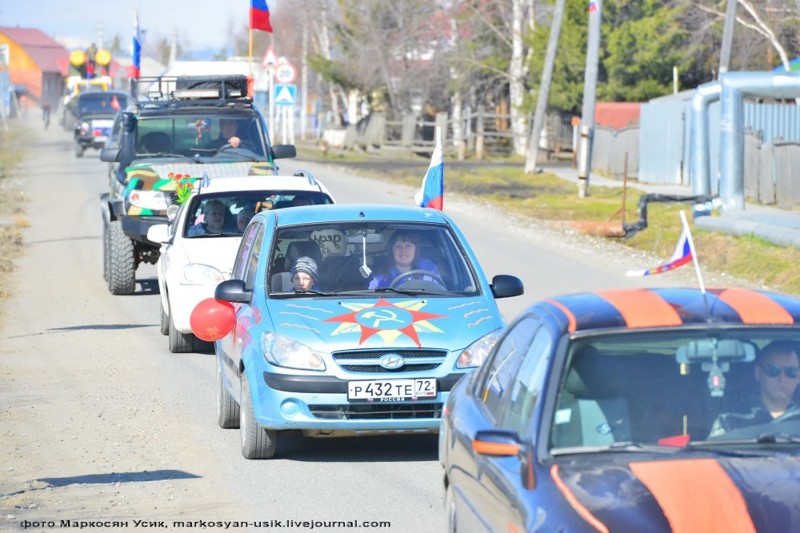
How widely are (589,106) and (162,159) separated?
1706 cm

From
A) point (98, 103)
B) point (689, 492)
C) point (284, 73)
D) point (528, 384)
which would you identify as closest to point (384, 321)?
point (528, 384)

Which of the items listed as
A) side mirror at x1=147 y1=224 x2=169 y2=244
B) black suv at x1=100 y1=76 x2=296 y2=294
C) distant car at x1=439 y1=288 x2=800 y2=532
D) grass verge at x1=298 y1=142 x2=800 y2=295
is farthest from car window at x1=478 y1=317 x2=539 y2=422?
grass verge at x1=298 y1=142 x2=800 y2=295

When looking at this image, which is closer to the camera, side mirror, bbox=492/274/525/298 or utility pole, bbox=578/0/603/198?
side mirror, bbox=492/274/525/298

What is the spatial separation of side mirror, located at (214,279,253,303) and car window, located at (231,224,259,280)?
747 millimetres

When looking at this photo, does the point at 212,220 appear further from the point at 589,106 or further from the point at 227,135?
the point at 589,106

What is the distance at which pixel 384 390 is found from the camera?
25.3ft

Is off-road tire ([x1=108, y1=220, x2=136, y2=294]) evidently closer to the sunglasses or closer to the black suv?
the black suv

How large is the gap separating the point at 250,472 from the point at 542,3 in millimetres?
45390

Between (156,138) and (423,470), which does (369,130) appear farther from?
(423,470)

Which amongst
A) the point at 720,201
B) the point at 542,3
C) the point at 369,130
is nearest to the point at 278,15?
the point at 369,130

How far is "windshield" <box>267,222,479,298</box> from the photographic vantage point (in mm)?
8773

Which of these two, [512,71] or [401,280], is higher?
[512,71]

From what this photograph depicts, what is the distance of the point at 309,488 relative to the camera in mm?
7359

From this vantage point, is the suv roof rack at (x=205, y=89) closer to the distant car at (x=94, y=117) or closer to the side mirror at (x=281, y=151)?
the side mirror at (x=281, y=151)
